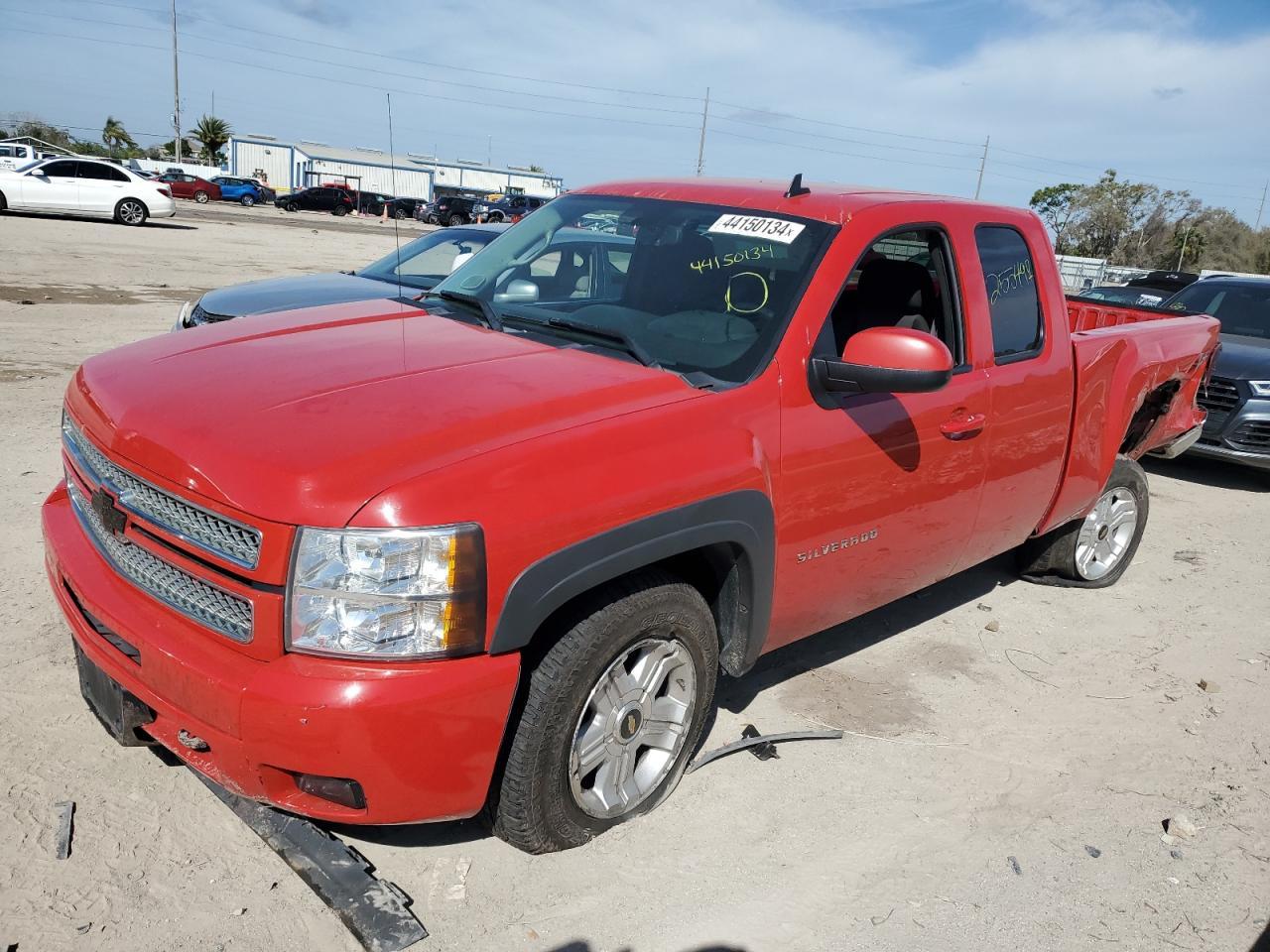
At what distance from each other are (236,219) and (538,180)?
5326 cm

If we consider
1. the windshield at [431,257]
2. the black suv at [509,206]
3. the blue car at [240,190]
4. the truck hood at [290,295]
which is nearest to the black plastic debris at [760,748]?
the truck hood at [290,295]

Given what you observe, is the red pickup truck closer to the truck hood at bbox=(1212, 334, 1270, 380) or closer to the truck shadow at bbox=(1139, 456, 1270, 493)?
the truck hood at bbox=(1212, 334, 1270, 380)

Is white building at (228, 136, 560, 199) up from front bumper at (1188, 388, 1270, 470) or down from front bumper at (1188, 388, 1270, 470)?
up

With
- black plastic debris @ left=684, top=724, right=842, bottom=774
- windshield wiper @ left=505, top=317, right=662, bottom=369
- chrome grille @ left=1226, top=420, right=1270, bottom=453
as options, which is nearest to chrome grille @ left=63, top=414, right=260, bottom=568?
windshield wiper @ left=505, top=317, right=662, bottom=369

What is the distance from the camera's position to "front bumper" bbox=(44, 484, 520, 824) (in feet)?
7.55

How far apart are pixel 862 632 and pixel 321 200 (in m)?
49.2

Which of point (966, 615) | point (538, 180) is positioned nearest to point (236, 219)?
point (966, 615)

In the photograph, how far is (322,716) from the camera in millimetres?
2281

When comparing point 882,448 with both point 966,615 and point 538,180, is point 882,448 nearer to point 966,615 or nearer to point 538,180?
point 966,615

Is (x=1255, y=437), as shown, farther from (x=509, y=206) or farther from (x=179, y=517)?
(x=509, y=206)

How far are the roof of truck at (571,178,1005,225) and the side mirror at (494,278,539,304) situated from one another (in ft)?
1.85

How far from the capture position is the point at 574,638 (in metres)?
2.65

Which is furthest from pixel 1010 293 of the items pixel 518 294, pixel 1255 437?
pixel 1255 437

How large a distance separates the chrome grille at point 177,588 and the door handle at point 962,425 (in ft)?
8.23
